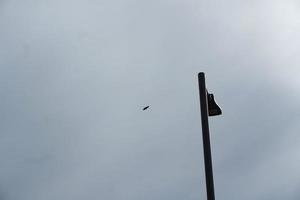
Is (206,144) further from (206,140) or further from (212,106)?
(212,106)

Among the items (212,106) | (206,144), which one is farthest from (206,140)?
(212,106)

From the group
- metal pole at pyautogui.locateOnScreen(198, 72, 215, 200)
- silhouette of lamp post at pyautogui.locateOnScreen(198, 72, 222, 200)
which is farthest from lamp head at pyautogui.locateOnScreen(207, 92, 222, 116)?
metal pole at pyautogui.locateOnScreen(198, 72, 215, 200)

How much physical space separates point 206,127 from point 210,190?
4.58 ft

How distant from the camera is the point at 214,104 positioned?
15188 millimetres

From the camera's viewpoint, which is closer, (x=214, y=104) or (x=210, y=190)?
(x=210, y=190)

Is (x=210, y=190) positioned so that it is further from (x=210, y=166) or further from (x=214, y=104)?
(x=214, y=104)

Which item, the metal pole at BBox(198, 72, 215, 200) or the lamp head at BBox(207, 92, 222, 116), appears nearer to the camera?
the metal pole at BBox(198, 72, 215, 200)

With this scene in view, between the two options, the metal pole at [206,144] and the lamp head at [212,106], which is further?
the lamp head at [212,106]

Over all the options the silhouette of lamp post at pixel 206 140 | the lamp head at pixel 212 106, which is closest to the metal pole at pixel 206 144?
the silhouette of lamp post at pixel 206 140

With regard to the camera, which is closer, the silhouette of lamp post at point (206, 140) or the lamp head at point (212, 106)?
the silhouette of lamp post at point (206, 140)

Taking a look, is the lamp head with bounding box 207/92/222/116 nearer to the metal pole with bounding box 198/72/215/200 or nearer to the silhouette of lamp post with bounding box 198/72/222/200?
the silhouette of lamp post with bounding box 198/72/222/200

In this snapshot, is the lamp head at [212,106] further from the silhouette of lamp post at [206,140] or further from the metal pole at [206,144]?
the metal pole at [206,144]

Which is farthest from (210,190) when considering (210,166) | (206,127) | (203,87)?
(203,87)

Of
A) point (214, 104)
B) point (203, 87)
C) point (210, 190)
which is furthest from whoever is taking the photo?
point (214, 104)
